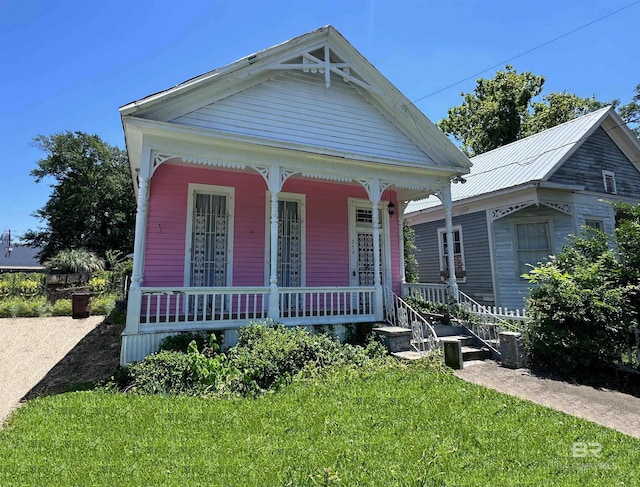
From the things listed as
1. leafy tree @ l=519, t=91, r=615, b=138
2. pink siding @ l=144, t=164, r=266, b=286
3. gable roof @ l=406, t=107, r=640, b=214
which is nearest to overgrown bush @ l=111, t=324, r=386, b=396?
pink siding @ l=144, t=164, r=266, b=286

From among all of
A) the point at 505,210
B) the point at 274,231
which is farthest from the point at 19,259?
the point at 505,210

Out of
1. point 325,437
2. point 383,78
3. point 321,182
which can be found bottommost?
point 325,437

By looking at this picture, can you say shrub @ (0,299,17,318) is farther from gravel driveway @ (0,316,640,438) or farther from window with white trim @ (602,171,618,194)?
window with white trim @ (602,171,618,194)

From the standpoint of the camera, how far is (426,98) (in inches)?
674

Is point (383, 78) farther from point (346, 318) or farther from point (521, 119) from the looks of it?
point (521, 119)

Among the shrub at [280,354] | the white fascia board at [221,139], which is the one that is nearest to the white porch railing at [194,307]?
the shrub at [280,354]

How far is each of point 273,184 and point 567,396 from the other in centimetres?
605

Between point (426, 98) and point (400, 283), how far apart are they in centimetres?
1078

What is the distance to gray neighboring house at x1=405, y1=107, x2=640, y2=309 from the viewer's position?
36.2ft

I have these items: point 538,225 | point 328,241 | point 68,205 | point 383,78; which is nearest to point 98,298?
point 328,241

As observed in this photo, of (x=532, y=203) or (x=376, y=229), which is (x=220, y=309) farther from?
(x=532, y=203)

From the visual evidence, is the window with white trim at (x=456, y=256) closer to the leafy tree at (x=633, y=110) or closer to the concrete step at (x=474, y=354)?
the concrete step at (x=474, y=354)

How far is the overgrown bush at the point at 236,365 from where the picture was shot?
522 centimetres

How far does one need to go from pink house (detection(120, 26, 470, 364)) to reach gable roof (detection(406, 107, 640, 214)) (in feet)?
10.5
